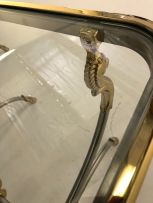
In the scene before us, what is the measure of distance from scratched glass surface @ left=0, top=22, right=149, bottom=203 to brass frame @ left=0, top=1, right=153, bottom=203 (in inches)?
4.6

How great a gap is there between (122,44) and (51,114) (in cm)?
59

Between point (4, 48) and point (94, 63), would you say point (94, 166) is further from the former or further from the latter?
point (4, 48)

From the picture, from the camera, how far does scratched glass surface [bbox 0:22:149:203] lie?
80 cm

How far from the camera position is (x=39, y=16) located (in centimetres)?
66

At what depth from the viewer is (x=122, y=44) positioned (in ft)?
1.80

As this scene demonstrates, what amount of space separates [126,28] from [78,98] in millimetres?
456

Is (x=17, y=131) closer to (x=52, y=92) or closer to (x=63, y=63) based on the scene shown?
(x=52, y=92)

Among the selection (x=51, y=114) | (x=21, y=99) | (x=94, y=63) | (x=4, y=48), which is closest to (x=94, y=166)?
(x=94, y=63)

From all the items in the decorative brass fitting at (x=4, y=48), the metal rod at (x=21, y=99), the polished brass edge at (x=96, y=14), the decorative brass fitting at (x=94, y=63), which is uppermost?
the polished brass edge at (x=96, y=14)

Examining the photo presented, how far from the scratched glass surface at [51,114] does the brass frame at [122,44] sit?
116mm

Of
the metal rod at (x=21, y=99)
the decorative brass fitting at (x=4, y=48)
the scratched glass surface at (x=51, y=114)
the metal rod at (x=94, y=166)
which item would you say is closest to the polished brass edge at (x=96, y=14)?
the scratched glass surface at (x=51, y=114)

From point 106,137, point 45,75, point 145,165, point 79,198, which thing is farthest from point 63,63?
point 145,165

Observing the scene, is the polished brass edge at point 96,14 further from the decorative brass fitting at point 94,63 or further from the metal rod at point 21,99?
the metal rod at point 21,99

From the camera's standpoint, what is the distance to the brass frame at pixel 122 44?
0.35m
